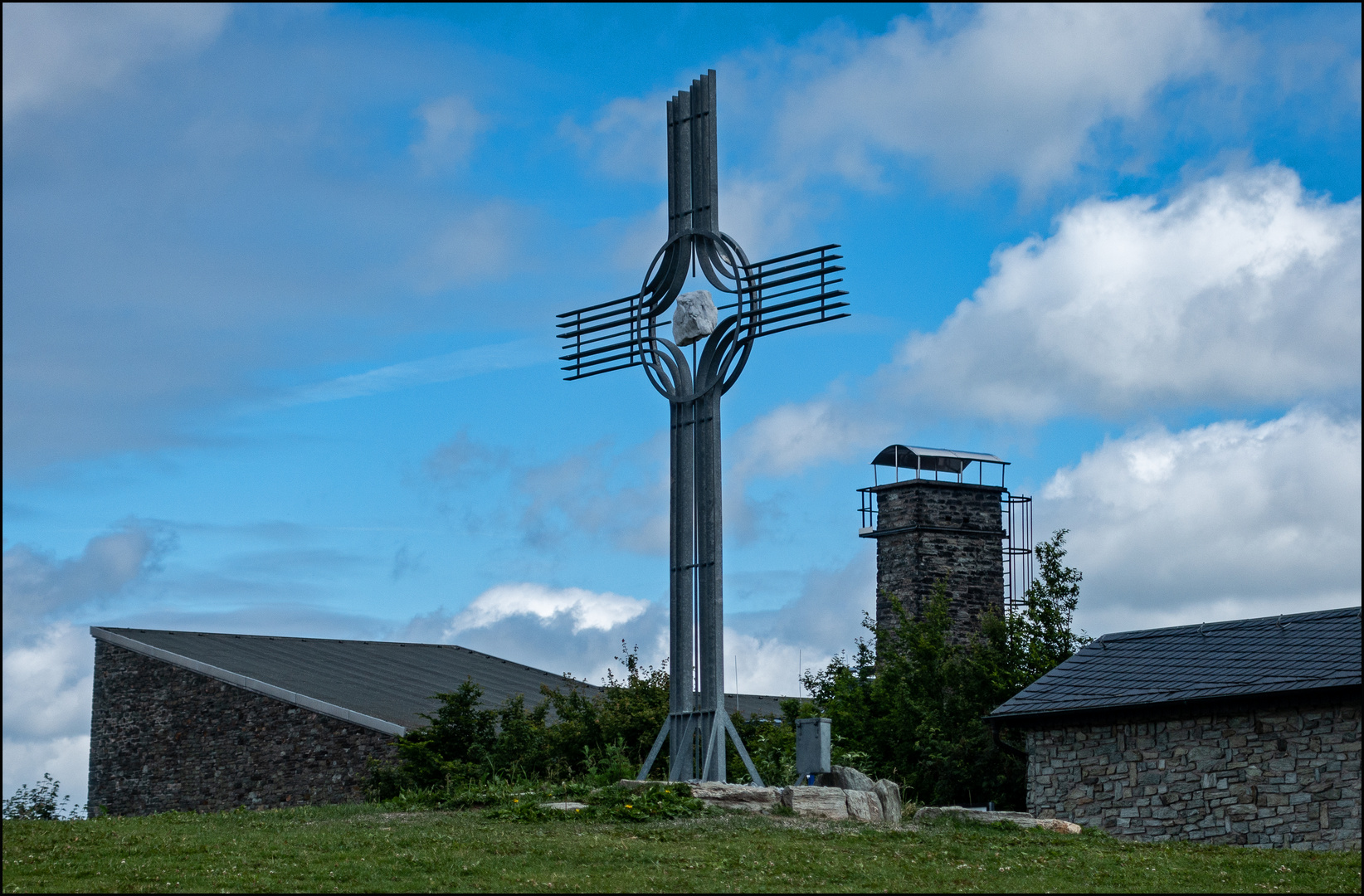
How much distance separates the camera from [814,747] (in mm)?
16812

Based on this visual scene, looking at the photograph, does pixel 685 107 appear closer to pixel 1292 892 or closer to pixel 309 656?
pixel 1292 892

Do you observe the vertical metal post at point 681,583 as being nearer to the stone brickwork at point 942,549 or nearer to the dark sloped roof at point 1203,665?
the dark sloped roof at point 1203,665

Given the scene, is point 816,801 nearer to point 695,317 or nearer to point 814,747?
point 814,747

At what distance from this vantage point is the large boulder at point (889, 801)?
16.7m

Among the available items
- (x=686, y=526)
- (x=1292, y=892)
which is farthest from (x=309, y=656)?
(x=1292, y=892)

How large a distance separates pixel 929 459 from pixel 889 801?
57.7ft

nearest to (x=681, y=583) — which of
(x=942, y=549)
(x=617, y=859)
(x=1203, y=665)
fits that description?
(x=617, y=859)

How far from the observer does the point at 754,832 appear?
14.0m

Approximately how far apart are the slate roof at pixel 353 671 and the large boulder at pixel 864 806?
398 inches

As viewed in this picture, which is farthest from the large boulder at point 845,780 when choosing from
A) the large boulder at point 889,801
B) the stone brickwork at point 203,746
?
the stone brickwork at point 203,746

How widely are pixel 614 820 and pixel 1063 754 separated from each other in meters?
8.36

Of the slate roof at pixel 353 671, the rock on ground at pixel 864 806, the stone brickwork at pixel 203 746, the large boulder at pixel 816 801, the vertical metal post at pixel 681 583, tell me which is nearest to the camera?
the large boulder at pixel 816 801

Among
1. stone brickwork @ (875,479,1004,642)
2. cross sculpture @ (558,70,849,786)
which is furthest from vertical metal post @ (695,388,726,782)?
stone brickwork @ (875,479,1004,642)

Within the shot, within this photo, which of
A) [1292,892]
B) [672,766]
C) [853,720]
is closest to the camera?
[1292,892]
